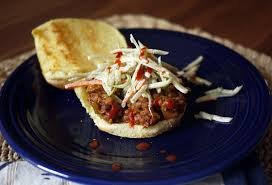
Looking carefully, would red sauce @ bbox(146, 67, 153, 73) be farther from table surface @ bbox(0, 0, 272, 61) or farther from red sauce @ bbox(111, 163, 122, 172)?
table surface @ bbox(0, 0, 272, 61)

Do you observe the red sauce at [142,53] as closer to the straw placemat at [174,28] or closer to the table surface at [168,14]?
the straw placemat at [174,28]

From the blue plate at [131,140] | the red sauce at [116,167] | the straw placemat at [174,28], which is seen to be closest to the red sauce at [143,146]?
the blue plate at [131,140]

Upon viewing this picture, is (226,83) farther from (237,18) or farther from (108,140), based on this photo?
(237,18)

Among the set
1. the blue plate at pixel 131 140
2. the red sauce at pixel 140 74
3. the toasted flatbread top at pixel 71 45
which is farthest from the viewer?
the toasted flatbread top at pixel 71 45

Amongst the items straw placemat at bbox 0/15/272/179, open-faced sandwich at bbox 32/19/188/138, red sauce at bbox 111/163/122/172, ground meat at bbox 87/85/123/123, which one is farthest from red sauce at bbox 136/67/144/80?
straw placemat at bbox 0/15/272/179

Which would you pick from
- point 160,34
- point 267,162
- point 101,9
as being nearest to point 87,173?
point 267,162

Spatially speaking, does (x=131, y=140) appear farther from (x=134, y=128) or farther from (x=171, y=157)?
(x=171, y=157)
